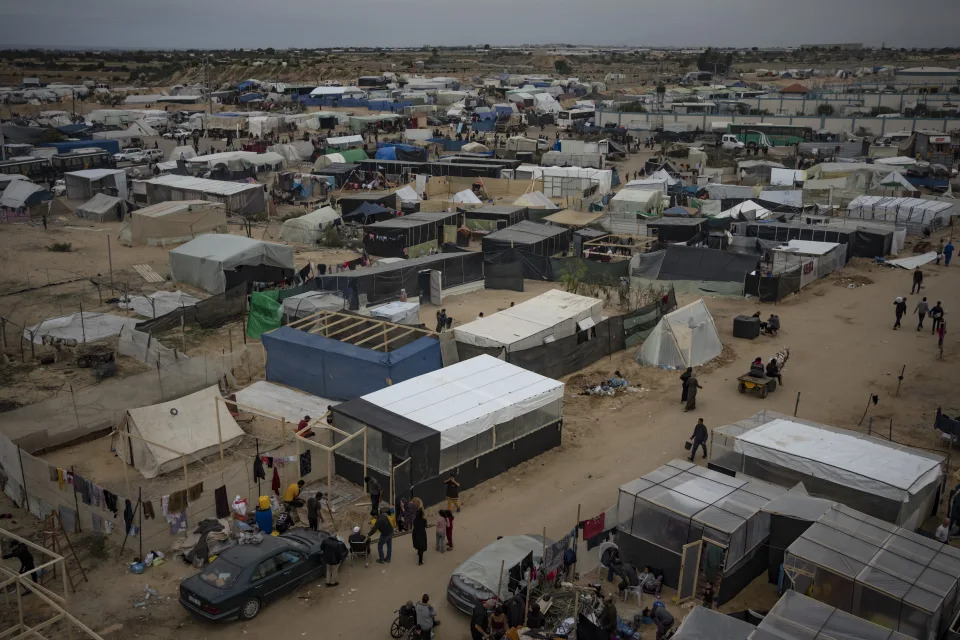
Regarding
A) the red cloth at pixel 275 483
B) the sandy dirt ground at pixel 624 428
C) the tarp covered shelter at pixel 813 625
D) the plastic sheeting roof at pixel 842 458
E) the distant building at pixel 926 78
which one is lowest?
the sandy dirt ground at pixel 624 428

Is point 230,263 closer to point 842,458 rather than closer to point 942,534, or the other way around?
point 842,458

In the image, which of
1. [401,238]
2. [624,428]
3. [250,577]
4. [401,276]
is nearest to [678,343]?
[624,428]

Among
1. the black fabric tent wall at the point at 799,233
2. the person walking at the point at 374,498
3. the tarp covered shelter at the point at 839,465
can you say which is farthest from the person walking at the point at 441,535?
the black fabric tent wall at the point at 799,233

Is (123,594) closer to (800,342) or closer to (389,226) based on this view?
(800,342)

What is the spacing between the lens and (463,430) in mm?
15641

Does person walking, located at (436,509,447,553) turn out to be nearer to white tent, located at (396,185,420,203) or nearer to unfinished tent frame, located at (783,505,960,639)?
unfinished tent frame, located at (783,505,960,639)

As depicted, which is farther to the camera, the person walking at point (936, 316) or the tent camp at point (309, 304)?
the person walking at point (936, 316)

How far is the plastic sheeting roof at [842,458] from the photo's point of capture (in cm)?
1428

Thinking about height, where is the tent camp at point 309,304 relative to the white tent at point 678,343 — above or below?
above

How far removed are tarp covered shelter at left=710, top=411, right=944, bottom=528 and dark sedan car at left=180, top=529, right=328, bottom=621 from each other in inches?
314

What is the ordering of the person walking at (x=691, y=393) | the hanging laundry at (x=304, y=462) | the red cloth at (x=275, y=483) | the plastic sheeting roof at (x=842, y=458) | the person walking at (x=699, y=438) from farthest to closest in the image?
the person walking at (x=691, y=393)
the person walking at (x=699, y=438)
the hanging laundry at (x=304, y=462)
the red cloth at (x=275, y=483)
the plastic sheeting roof at (x=842, y=458)

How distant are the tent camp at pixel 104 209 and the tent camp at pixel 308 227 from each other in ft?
35.2

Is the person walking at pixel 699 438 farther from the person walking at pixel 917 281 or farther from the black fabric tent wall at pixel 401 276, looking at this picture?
the person walking at pixel 917 281

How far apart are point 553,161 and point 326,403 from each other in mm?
41966
